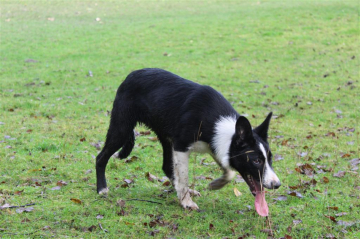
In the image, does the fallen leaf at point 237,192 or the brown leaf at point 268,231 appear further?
the fallen leaf at point 237,192

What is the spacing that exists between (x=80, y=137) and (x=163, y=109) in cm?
344

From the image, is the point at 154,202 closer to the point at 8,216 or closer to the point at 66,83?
the point at 8,216

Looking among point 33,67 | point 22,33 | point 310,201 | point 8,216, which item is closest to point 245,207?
point 310,201

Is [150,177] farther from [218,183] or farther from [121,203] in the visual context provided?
[218,183]

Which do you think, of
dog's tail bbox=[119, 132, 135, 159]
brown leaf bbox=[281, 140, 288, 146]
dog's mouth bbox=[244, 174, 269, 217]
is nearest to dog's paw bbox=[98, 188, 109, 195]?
dog's tail bbox=[119, 132, 135, 159]

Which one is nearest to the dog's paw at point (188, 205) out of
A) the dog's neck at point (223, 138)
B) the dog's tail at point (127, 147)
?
the dog's neck at point (223, 138)

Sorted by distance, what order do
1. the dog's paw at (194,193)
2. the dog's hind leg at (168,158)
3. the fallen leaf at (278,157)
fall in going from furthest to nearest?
1. the fallen leaf at (278,157)
2. the dog's hind leg at (168,158)
3. the dog's paw at (194,193)

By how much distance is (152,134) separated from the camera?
9.23 meters

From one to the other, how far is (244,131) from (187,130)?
82 cm

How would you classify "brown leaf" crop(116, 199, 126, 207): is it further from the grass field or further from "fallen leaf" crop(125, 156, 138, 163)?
"fallen leaf" crop(125, 156, 138, 163)

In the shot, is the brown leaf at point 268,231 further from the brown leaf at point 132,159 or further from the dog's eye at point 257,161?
the brown leaf at point 132,159

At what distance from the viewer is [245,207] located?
5535 millimetres

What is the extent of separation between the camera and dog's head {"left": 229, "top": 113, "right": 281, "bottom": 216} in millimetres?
4828

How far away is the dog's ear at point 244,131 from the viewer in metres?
4.86
